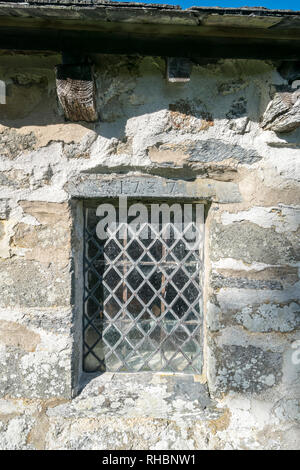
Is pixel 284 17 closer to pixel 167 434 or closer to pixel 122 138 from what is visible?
pixel 122 138

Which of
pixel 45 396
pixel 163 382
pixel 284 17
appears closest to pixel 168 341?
pixel 163 382

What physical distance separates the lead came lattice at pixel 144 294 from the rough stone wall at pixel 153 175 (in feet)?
0.56

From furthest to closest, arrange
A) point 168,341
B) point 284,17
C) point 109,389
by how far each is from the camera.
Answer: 1. point 168,341
2. point 109,389
3. point 284,17

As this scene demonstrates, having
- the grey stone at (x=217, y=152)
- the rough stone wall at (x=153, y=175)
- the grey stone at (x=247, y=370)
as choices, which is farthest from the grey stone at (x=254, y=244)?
the grey stone at (x=247, y=370)

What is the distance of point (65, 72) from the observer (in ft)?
4.20

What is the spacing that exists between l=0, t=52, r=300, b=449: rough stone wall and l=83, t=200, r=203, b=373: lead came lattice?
0.17m

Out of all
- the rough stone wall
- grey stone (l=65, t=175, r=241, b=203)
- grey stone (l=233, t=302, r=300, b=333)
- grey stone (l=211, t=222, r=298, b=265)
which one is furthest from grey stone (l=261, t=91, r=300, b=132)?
grey stone (l=233, t=302, r=300, b=333)

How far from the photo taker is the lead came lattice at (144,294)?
1634 millimetres

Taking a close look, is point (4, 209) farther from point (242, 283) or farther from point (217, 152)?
point (242, 283)

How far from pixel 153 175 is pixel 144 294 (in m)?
0.65

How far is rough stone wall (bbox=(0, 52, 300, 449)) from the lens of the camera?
57.5 inches

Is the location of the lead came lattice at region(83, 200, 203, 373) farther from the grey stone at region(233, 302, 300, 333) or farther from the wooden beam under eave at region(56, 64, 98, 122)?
the wooden beam under eave at region(56, 64, 98, 122)

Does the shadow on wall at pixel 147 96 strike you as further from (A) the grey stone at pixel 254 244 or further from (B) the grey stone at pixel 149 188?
(A) the grey stone at pixel 254 244
